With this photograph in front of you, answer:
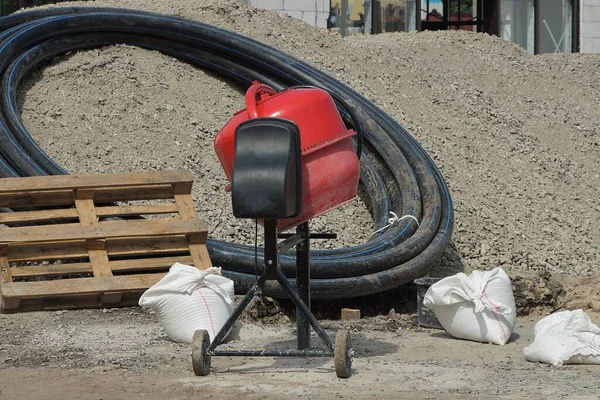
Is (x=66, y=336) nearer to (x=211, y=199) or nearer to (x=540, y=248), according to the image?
(x=211, y=199)

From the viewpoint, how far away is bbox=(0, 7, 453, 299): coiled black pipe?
8.12m

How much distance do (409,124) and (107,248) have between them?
15.7 ft

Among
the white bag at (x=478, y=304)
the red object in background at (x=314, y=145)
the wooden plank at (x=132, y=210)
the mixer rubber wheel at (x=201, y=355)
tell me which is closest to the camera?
the mixer rubber wheel at (x=201, y=355)

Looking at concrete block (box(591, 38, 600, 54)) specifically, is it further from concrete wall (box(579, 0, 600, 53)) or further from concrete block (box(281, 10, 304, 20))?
concrete block (box(281, 10, 304, 20))

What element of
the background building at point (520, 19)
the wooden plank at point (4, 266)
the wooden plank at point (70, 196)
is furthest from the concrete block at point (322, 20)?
the wooden plank at point (4, 266)

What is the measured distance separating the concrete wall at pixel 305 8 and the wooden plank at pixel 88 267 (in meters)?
9.25

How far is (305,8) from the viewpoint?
17.0m

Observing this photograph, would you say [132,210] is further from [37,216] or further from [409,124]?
[409,124]

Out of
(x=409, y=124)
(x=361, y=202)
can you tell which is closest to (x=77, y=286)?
(x=361, y=202)

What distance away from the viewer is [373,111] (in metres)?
10.5

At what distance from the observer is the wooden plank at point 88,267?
25.9ft

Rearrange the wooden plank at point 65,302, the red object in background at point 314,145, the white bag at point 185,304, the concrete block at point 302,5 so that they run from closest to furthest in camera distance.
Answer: the red object in background at point 314,145, the white bag at point 185,304, the wooden plank at point 65,302, the concrete block at point 302,5

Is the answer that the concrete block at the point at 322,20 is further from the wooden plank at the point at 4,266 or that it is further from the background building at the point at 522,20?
the wooden plank at the point at 4,266

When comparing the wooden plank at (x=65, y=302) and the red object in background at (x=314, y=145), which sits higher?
the red object in background at (x=314, y=145)
